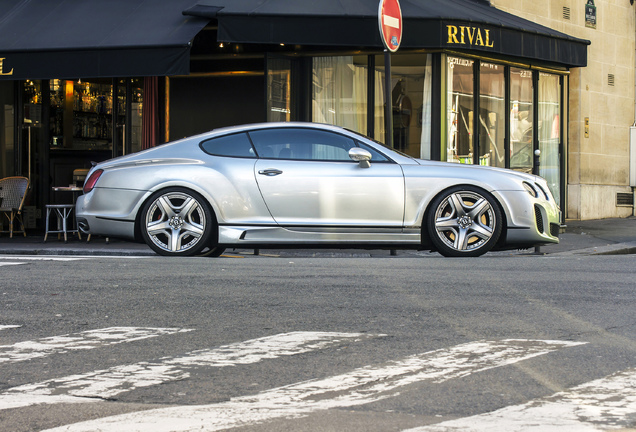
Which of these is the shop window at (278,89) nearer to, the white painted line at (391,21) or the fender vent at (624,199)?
the white painted line at (391,21)

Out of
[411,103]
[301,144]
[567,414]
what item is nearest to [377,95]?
[411,103]

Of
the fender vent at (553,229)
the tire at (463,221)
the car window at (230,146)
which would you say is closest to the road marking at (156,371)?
the tire at (463,221)

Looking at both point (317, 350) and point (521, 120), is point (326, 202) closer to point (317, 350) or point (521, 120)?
point (317, 350)

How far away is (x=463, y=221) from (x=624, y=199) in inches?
523

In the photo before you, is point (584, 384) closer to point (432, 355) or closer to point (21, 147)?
point (432, 355)

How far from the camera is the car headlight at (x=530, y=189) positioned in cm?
871

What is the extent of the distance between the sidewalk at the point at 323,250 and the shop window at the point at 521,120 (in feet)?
5.08

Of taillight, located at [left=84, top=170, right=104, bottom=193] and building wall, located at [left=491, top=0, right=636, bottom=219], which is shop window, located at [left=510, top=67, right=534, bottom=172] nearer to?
building wall, located at [left=491, top=0, right=636, bottom=219]

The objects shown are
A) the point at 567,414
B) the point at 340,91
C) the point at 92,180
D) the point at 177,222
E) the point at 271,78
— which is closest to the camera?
the point at 567,414

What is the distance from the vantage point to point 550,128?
1761 centimetres

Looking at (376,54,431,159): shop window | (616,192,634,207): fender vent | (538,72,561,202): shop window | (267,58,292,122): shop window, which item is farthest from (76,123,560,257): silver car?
(616,192,634,207): fender vent

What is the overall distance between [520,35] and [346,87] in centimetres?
305

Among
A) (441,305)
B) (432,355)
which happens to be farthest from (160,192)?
(432,355)

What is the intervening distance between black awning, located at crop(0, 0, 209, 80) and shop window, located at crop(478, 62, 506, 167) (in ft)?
17.2
